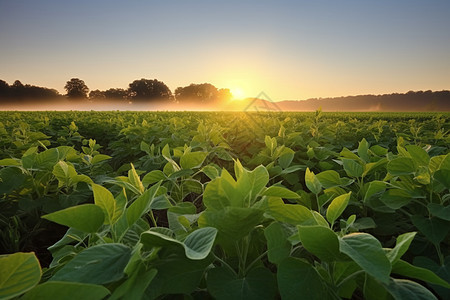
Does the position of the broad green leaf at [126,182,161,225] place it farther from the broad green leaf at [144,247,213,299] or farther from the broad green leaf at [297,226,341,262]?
the broad green leaf at [297,226,341,262]

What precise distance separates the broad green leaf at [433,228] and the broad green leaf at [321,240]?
2.68ft

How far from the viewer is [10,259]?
515 mm

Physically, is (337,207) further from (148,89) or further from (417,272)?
(148,89)

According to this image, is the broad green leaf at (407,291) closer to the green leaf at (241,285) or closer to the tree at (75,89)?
the green leaf at (241,285)

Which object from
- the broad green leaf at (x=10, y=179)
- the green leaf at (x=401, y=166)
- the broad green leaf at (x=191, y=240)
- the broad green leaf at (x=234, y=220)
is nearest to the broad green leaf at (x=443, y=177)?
the green leaf at (x=401, y=166)

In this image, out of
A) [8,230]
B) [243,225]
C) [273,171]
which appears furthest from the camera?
[8,230]

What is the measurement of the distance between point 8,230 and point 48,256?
45 centimetres

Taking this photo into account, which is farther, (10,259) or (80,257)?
(80,257)

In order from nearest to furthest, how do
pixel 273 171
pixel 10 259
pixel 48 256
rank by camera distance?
1. pixel 10 259
2. pixel 273 171
3. pixel 48 256

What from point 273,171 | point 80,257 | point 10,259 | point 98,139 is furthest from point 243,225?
point 98,139

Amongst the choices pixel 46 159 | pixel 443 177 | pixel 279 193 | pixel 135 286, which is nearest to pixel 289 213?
pixel 279 193

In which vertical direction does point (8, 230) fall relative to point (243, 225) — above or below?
below

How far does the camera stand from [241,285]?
768 millimetres

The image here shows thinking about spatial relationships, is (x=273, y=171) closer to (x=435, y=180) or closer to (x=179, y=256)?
(x=435, y=180)
